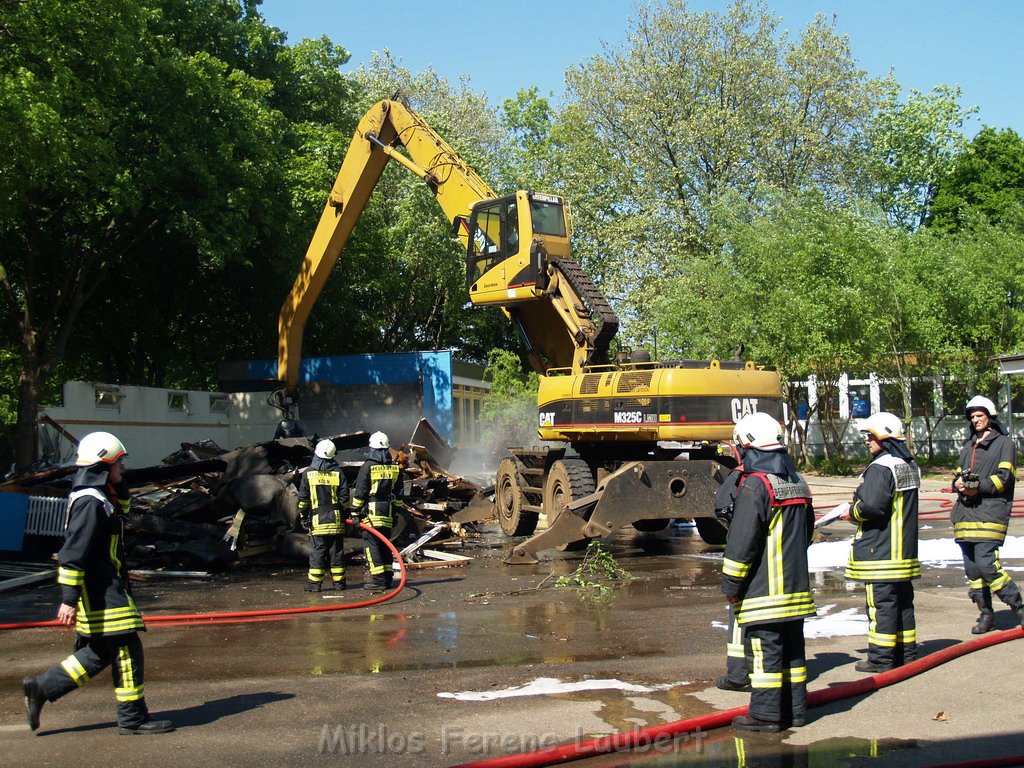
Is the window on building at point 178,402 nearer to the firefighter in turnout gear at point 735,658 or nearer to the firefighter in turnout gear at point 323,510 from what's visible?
the firefighter in turnout gear at point 323,510

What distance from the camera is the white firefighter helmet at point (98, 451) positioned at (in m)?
5.81

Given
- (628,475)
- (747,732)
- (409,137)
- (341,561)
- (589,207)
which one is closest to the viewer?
(747,732)

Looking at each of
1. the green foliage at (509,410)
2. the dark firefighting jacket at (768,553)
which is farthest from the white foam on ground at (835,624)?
the green foliage at (509,410)

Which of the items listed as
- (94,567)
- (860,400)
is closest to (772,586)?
(94,567)

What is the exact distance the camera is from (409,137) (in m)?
18.8

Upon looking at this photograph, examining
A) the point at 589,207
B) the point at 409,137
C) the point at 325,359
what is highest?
the point at 589,207

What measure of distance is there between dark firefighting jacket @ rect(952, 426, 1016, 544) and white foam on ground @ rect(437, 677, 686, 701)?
299 centimetres

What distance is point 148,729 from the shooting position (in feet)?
18.6

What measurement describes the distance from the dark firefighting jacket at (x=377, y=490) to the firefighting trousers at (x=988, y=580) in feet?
20.5

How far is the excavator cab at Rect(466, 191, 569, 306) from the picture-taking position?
1471cm

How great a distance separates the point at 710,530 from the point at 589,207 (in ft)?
80.9

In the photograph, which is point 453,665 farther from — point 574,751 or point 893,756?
point 893,756

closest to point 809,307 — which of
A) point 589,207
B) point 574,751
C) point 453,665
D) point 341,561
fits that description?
point 589,207

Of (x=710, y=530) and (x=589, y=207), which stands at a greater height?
(x=589, y=207)
